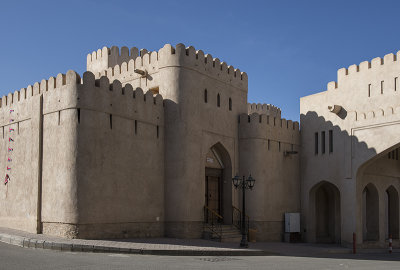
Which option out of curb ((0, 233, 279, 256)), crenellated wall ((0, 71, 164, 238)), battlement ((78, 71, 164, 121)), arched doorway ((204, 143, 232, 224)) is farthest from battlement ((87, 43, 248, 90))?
curb ((0, 233, 279, 256))

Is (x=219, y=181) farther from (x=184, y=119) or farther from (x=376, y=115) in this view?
(x=376, y=115)

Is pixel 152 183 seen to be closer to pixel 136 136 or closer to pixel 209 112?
pixel 136 136

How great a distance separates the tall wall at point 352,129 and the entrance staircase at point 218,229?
5298mm

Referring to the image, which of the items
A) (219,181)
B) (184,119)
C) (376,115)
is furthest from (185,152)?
(376,115)

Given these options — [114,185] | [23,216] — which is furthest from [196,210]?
[23,216]

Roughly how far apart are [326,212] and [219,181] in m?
7.75

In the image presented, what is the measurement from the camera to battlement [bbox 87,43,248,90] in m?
21.0

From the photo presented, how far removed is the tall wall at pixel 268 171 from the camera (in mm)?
23719

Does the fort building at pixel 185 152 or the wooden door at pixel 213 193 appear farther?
the wooden door at pixel 213 193

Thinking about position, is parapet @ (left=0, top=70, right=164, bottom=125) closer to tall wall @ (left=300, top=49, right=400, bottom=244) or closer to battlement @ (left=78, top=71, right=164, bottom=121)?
battlement @ (left=78, top=71, right=164, bottom=121)

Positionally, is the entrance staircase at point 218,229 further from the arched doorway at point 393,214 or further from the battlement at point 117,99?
the arched doorway at point 393,214

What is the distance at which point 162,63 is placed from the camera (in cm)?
2109

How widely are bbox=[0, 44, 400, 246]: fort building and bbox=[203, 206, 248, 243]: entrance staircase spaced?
208mm

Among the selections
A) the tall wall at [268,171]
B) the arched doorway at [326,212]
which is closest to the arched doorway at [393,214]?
the arched doorway at [326,212]
